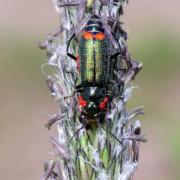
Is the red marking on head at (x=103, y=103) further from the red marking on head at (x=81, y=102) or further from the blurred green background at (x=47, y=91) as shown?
the blurred green background at (x=47, y=91)

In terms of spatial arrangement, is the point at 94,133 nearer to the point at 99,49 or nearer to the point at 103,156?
the point at 103,156

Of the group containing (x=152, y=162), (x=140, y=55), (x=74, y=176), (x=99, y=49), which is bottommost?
(x=74, y=176)

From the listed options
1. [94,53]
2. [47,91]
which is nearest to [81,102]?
[94,53]

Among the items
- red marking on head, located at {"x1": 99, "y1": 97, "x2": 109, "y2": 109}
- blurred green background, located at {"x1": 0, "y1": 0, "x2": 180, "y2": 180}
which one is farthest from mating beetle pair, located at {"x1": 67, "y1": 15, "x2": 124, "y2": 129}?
blurred green background, located at {"x1": 0, "y1": 0, "x2": 180, "y2": 180}

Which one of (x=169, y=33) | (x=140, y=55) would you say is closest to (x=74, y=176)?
(x=140, y=55)

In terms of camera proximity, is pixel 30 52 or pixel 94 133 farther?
pixel 30 52

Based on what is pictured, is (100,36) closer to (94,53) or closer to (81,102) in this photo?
(94,53)

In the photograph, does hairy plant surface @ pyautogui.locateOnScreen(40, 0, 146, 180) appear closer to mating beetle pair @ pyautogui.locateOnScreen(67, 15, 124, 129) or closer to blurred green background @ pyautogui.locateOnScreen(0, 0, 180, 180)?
mating beetle pair @ pyautogui.locateOnScreen(67, 15, 124, 129)
